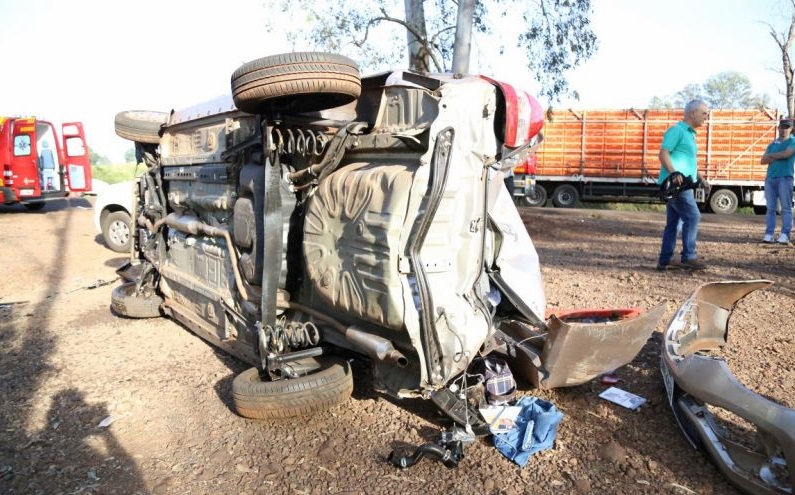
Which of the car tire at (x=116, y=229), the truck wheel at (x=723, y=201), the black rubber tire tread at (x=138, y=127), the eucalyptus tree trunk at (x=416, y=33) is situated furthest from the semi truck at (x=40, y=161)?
the truck wheel at (x=723, y=201)

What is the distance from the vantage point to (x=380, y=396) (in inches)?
137

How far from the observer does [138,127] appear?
5367 millimetres

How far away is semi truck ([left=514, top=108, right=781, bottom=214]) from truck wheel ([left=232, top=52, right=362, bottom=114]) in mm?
14308

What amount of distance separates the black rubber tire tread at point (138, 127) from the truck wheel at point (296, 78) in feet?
8.97

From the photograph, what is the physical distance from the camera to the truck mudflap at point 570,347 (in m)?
3.06

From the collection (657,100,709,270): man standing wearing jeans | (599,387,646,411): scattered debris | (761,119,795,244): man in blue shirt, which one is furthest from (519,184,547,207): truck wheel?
(599,387,646,411): scattered debris

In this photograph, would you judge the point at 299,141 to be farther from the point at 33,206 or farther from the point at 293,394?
the point at 33,206

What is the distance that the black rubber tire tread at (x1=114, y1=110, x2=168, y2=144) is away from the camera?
5.37m

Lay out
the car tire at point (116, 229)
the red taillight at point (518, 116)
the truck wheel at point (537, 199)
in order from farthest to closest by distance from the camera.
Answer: the truck wheel at point (537, 199) < the car tire at point (116, 229) < the red taillight at point (518, 116)

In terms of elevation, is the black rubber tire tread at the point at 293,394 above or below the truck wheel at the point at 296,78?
below

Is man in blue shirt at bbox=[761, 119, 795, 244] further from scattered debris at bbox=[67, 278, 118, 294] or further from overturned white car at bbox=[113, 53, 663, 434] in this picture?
scattered debris at bbox=[67, 278, 118, 294]

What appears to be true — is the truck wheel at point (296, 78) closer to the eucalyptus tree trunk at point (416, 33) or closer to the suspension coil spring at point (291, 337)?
the suspension coil spring at point (291, 337)

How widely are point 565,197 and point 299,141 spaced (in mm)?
16843

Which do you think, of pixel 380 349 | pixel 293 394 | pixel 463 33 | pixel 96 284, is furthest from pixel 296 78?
pixel 463 33
